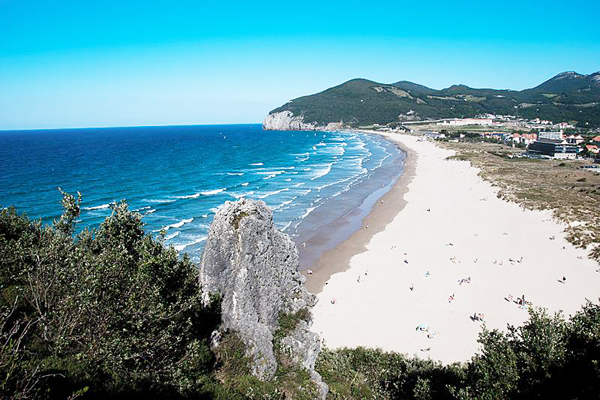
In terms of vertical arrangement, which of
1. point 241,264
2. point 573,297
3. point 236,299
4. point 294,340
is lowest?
point 573,297

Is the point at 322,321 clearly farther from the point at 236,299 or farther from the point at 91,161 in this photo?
the point at 91,161

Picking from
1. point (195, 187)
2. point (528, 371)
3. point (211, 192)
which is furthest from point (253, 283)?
point (195, 187)

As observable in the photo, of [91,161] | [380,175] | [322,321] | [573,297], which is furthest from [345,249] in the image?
[91,161]

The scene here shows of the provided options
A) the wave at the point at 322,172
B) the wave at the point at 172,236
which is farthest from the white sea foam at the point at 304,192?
the wave at the point at 172,236

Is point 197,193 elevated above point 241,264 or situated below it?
below

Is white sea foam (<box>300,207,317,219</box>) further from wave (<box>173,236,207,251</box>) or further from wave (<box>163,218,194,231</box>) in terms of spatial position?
wave (<box>163,218,194,231</box>)

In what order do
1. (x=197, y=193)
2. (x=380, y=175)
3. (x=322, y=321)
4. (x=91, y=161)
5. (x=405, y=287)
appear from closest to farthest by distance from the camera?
(x=322, y=321)
(x=405, y=287)
(x=197, y=193)
(x=380, y=175)
(x=91, y=161)

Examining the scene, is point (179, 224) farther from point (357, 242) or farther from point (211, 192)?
point (357, 242)
